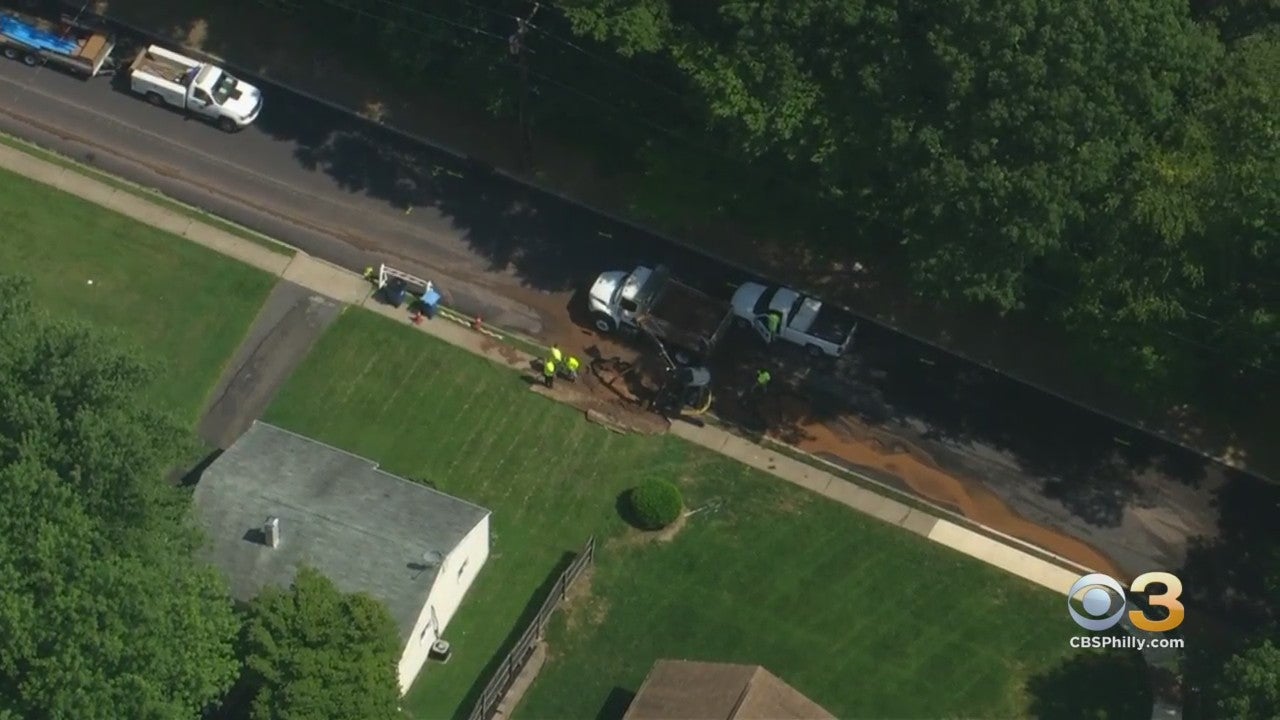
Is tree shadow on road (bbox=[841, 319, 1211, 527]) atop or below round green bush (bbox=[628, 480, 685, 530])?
atop

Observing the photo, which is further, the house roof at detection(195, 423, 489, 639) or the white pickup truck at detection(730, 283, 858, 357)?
the white pickup truck at detection(730, 283, 858, 357)

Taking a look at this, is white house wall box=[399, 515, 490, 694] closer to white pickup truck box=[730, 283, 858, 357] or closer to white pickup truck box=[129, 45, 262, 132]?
white pickup truck box=[730, 283, 858, 357]

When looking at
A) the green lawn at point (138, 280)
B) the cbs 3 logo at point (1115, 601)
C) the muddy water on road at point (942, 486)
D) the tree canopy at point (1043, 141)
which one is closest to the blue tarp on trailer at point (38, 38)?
the green lawn at point (138, 280)

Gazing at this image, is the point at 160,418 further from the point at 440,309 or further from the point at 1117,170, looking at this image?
the point at 1117,170

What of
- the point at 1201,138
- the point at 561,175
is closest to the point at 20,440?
the point at 561,175

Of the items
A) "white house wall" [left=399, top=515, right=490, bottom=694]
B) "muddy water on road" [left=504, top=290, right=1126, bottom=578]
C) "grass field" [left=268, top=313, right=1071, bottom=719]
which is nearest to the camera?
"white house wall" [left=399, top=515, right=490, bottom=694]

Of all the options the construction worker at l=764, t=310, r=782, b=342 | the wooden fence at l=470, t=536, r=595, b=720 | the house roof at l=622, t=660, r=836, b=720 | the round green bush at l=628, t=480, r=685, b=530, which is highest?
the construction worker at l=764, t=310, r=782, b=342

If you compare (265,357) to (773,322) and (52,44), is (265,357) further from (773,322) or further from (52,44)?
(773,322)

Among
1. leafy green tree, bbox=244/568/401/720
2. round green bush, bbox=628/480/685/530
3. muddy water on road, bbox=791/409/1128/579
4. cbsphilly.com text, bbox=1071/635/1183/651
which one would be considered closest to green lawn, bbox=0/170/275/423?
leafy green tree, bbox=244/568/401/720
